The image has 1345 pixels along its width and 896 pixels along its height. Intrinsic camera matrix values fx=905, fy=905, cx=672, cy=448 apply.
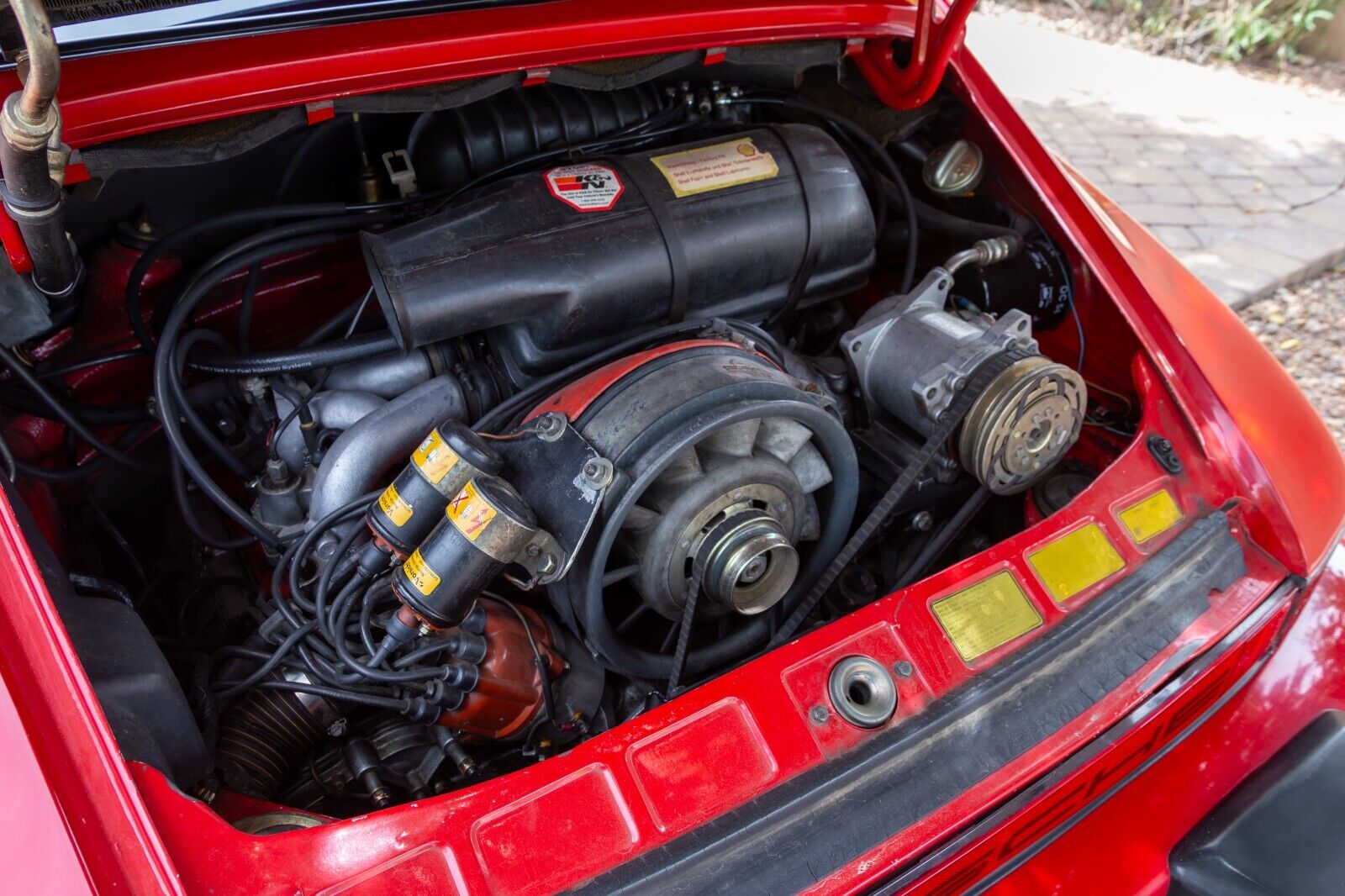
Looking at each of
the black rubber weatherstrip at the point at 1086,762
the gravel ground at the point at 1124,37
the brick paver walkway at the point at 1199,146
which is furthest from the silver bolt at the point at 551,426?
the gravel ground at the point at 1124,37

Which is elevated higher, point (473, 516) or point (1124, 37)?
point (1124, 37)

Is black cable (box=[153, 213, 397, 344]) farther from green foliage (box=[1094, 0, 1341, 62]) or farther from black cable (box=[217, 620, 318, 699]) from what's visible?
green foliage (box=[1094, 0, 1341, 62])

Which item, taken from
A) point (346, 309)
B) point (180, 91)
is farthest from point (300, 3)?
point (346, 309)

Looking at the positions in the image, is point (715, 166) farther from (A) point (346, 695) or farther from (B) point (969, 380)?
(A) point (346, 695)

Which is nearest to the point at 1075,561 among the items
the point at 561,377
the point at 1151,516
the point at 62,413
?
the point at 1151,516

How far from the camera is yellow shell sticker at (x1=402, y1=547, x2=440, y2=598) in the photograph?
1.09 meters

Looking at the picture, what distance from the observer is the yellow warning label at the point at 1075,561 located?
131 cm

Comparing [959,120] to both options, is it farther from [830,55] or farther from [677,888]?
[677,888]

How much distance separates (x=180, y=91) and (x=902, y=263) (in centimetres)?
143

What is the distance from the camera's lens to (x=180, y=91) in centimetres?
110

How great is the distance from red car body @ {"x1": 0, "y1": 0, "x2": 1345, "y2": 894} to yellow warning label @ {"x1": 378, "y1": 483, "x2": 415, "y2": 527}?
0.35 metres

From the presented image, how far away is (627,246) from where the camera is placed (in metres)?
1.41

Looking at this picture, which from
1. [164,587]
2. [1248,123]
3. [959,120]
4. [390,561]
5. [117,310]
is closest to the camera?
[390,561]

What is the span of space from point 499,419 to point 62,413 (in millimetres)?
625
